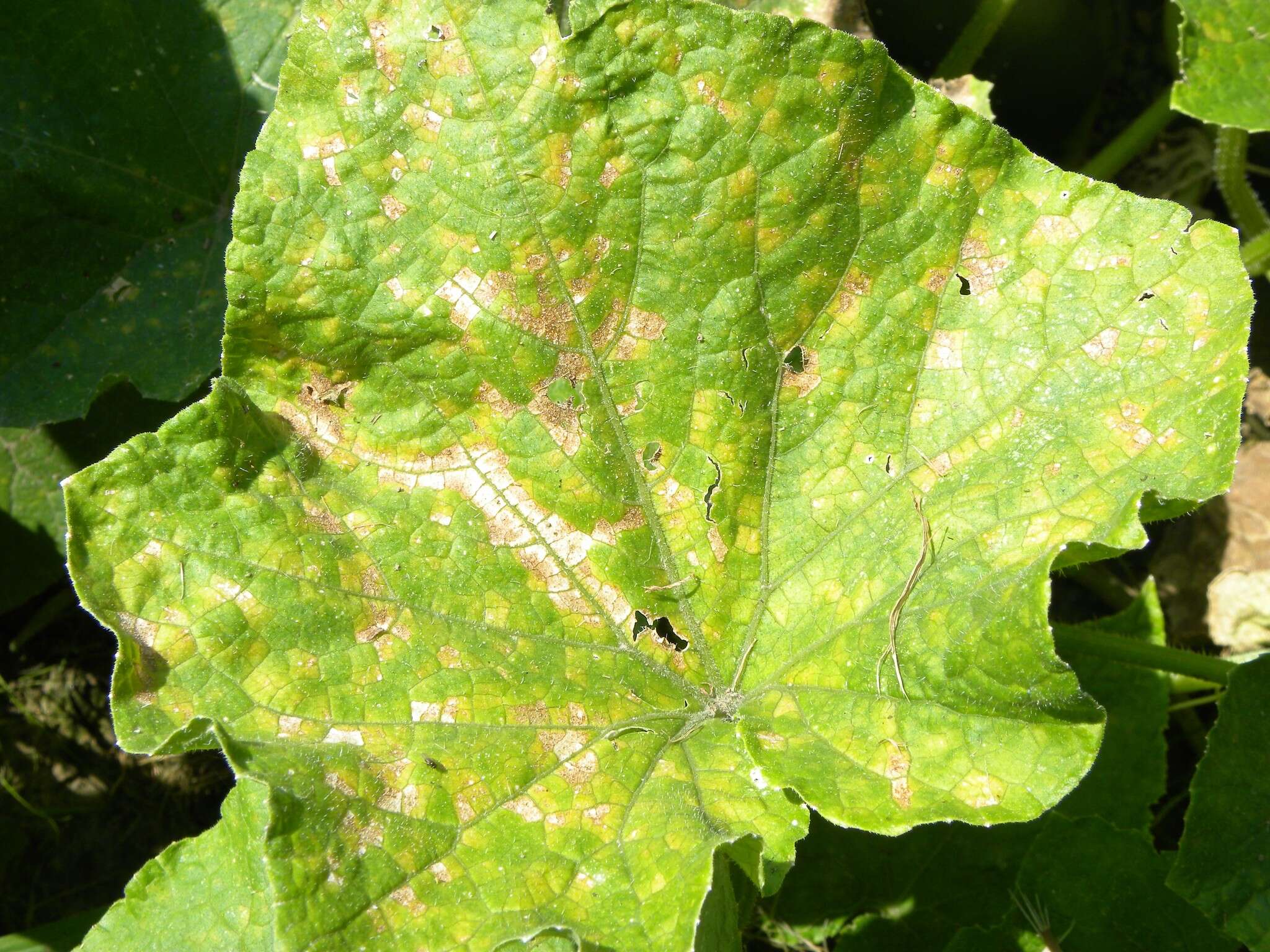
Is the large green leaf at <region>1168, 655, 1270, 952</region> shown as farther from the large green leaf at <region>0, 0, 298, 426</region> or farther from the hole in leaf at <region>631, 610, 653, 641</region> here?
the large green leaf at <region>0, 0, 298, 426</region>

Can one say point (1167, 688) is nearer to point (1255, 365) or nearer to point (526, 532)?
point (1255, 365)

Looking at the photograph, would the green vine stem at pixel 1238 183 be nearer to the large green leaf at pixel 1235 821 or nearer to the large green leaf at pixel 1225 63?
the large green leaf at pixel 1225 63

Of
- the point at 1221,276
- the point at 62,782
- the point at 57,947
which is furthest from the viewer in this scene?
the point at 62,782

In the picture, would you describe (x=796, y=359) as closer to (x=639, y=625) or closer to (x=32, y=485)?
(x=639, y=625)

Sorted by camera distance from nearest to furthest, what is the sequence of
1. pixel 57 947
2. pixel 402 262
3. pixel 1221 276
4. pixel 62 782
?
pixel 1221 276
pixel 402 262
pixel 57 947
pixel 62 782

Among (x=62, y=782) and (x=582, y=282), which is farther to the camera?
(x=62, y=782)

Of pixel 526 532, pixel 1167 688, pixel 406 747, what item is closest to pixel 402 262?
pixel 526 532

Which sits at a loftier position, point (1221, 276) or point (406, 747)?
point (1221, 276)
